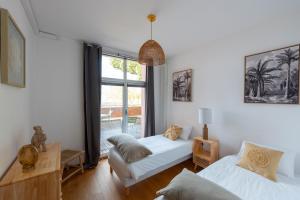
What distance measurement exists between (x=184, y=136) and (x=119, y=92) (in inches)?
75.5

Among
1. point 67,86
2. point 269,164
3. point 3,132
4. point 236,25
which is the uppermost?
point 236,25

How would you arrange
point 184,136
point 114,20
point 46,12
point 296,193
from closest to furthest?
point 296,193 < point 46,12 < point 114,20 < point 184,136

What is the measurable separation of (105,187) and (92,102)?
160 cm

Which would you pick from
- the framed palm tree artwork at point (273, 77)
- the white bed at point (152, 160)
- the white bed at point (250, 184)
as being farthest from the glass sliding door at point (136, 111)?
the framed palm tree artwork at point (273, 77)

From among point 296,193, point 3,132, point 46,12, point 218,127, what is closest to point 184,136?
point 218,127

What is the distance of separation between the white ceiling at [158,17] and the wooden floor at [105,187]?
8.69 ft

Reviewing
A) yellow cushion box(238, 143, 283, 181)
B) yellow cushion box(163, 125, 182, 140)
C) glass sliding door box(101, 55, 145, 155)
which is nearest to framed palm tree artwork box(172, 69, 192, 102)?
yellow cushion box(163, 125, 182, 140)

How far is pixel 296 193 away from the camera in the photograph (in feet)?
4.58

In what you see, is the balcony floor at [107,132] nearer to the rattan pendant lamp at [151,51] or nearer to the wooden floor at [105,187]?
the wooden floor at [105,187]

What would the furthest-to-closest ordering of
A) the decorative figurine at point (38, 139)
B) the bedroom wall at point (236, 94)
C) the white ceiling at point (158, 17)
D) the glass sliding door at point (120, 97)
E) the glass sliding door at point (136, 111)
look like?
the glass sliding door at point (136, 111)
the glass sliding door at point (120, 97)
the bedroom wall at point (236, 94)
the white ceiling at point (158, 17)
the decorative figurine at point (38, 139)

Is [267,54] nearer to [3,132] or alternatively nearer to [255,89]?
[255,89]

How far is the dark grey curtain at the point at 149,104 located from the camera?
3807 millimetres

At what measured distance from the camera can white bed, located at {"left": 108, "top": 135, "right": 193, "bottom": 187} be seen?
6.64 ft

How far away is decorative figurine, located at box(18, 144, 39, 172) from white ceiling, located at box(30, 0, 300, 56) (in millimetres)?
1775
